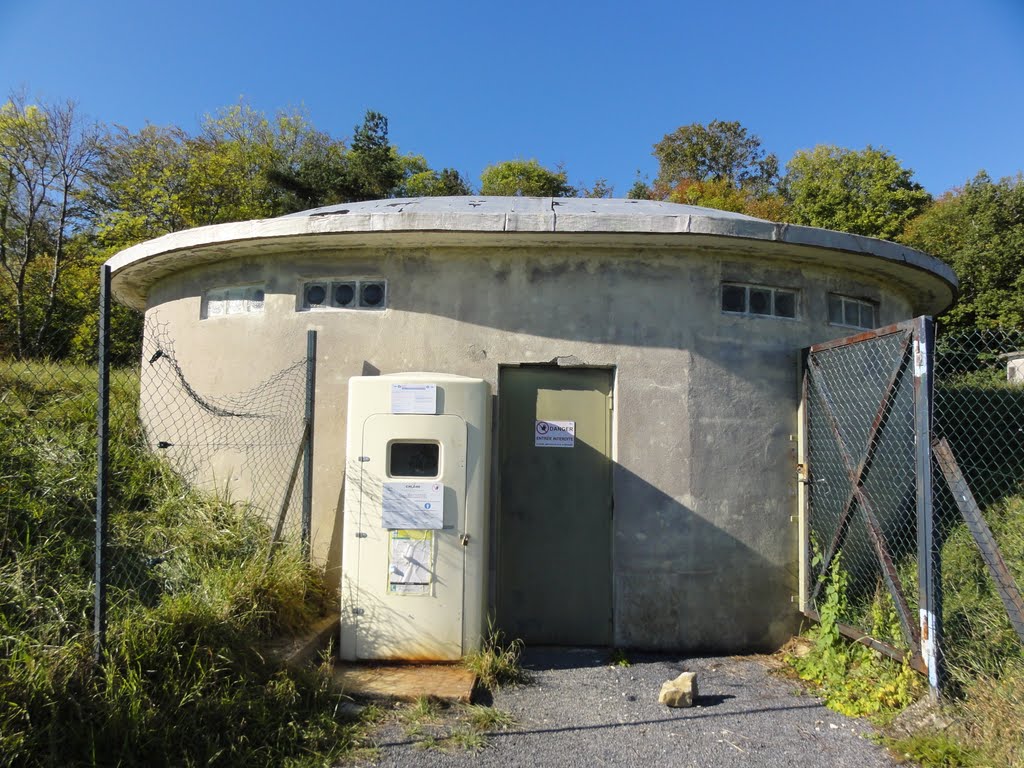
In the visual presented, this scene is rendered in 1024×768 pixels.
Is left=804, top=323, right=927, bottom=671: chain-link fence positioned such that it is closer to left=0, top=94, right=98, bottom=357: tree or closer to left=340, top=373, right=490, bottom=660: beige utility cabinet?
left=340, top=373, right=490, bottom=660: beige utility cabinet

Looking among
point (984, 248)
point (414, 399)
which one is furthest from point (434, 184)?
point (414, 399)

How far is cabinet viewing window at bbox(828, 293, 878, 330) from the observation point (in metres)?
6.16

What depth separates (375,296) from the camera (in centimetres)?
589

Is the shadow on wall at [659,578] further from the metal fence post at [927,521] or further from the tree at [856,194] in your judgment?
the tree at [856,194]

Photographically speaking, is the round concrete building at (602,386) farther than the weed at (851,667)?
Yes

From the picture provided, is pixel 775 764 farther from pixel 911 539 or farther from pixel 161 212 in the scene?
pixel 161 212

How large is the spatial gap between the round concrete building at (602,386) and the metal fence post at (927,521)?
1.65 metres

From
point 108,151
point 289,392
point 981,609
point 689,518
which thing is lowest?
point 981,609

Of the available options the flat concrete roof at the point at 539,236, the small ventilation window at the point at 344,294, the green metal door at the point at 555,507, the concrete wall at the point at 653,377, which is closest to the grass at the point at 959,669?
the concrete wall at the point at 653,377

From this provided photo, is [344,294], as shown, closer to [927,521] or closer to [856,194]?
[927,521]

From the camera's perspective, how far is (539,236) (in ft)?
18.0

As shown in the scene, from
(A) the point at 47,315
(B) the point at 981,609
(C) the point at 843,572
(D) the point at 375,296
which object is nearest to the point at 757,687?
(C) the point at 843,572

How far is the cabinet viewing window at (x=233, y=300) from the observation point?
6215mm

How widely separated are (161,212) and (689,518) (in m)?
22.3
